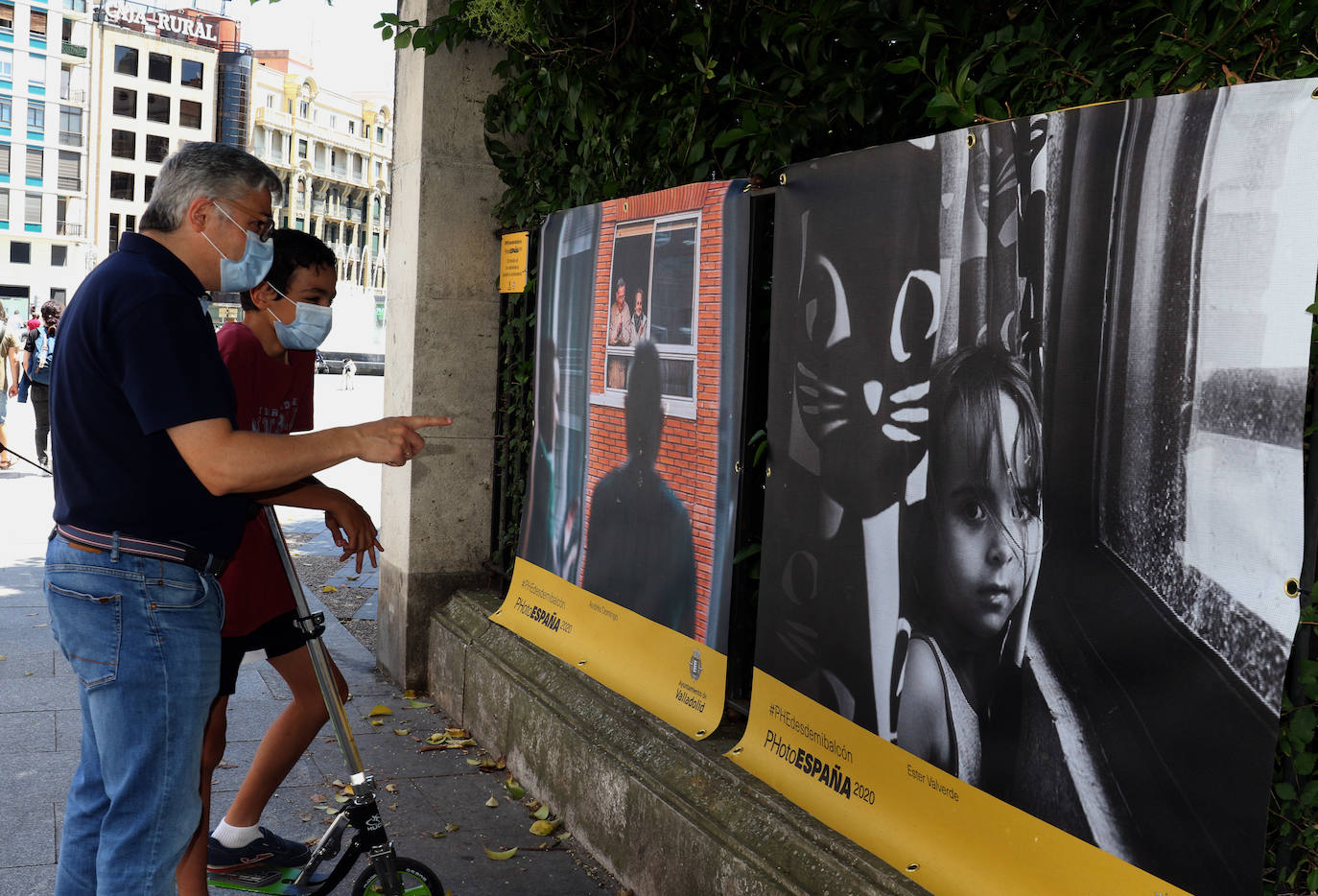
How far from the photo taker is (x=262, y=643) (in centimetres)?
388

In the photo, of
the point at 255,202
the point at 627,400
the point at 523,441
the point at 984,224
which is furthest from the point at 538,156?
the point at 984,224

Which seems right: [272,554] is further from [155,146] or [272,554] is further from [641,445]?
[155,146]

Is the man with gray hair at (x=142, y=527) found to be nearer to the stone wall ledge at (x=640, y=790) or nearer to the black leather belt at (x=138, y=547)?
the black leather belt at (x=138, y=547)

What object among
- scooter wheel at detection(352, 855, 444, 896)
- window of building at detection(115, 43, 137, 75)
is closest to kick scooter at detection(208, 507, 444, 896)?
scooter wheel at detection(352, 855, 444, 896)

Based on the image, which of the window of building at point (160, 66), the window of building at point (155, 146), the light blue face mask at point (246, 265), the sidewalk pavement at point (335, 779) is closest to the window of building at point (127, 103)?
the window of building at point (155, 146)

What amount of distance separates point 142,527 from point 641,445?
2208 mm

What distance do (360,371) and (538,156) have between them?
53.9m

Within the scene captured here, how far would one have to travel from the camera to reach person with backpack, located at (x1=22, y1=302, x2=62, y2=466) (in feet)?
46.8

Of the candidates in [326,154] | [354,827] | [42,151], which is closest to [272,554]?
[354,827]

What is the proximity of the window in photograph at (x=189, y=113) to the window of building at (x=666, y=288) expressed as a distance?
8906 cm

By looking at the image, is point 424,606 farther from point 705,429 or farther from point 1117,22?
point 1117,22

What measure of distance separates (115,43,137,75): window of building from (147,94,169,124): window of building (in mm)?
1929

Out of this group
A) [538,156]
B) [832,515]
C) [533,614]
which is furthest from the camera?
[538,156]

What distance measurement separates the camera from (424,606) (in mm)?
6613
